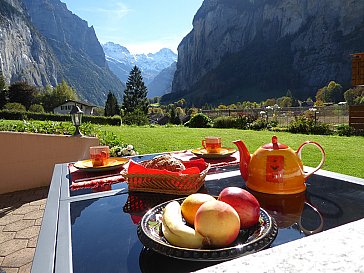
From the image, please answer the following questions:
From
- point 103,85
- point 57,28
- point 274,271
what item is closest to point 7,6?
point 103,85

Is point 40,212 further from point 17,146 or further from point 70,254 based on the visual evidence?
point 70,254

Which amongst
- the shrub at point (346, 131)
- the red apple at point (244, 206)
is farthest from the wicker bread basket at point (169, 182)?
the shrub at point (346, 131)

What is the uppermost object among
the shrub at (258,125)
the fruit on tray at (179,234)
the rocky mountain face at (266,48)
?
the rocky mountain face at (266,48)

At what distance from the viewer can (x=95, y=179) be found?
4.79ft

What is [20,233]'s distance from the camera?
2684mm

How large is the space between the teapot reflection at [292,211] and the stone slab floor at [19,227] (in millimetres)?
1610

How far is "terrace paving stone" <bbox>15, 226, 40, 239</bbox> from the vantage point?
2.61m

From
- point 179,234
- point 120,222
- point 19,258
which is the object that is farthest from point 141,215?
point 19,258

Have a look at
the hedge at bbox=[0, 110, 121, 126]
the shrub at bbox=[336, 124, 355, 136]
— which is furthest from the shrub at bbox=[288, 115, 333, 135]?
the hedge at bbox=[0, 110, 121, 126]

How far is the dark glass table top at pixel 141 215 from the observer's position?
625mm

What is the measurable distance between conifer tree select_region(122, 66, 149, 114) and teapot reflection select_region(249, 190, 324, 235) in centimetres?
3797

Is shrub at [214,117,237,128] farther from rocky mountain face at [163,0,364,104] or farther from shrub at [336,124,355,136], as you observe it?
rocky mountain face at [163,0,364,104]

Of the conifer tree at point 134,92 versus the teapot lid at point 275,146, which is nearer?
the teapot lid at point 275,146

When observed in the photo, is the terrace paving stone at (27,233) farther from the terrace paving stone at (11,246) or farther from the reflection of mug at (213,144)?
the reflection of mug at (213,144)
